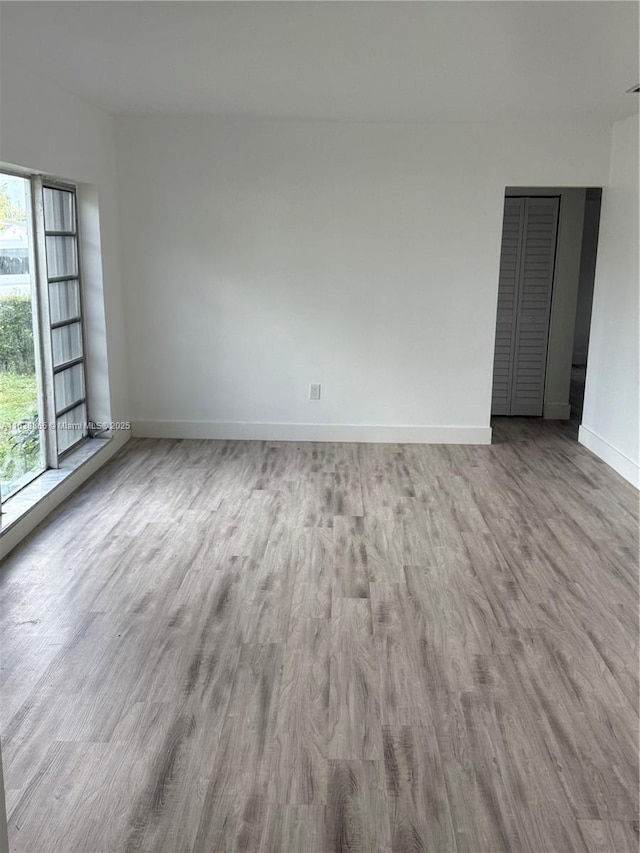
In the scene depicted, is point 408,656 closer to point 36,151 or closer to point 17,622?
point 17,622

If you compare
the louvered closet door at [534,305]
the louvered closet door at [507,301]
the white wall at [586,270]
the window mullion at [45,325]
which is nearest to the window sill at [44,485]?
the window mullion at [45,325]

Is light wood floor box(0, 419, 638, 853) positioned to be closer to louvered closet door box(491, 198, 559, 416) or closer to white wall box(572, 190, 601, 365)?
louvered closet door box(491, 198, 559, 416)

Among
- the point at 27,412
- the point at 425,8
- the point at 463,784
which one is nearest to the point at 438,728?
the point at 463,784

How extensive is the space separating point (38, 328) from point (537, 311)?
177 inches

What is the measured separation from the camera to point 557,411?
7016mm

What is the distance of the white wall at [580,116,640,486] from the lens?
5082 mm

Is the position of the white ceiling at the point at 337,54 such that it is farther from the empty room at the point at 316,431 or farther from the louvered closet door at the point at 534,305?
the louvered closet door at the point at 534,305

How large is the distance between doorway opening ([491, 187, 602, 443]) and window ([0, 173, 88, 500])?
3.58 metres

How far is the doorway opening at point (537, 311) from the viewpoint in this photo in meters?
6.64

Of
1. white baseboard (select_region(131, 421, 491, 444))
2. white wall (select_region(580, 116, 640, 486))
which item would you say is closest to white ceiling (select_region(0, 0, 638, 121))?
white wall (select_region(580, 116, 640, 486))

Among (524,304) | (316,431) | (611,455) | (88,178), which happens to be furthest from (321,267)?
(611,455)

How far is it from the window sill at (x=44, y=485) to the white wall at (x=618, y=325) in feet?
12.4

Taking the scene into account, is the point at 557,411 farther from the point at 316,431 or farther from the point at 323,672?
the point at 323,672

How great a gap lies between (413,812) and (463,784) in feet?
0.66
